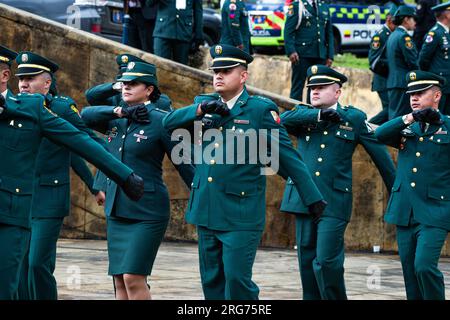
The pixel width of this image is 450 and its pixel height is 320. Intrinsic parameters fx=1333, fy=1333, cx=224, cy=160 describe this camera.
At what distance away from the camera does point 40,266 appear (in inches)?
406

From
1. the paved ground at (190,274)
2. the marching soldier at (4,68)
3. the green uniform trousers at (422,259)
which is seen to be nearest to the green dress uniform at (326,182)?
the green uniform trousers at (422,259)

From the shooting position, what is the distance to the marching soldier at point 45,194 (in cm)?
1034

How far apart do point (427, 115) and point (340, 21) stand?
15.4m

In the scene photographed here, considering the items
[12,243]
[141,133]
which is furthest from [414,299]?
[12,243]

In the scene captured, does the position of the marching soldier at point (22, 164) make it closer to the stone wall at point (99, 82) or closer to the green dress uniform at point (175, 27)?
the stone wall at point (99, 82)

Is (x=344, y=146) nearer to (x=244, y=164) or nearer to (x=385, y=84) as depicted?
(x=244, y=164)

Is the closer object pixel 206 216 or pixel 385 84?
pixel 206 216

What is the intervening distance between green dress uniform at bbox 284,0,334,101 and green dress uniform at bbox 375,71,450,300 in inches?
286

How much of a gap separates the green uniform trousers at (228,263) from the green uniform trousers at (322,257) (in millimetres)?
1289

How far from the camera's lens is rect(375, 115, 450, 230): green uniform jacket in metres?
10.4

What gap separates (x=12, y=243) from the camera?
836 cm

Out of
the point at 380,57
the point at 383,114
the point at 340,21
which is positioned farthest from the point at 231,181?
the point at 340,21

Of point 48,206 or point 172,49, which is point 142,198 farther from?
point 172,49

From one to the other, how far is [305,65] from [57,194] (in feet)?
26.3
